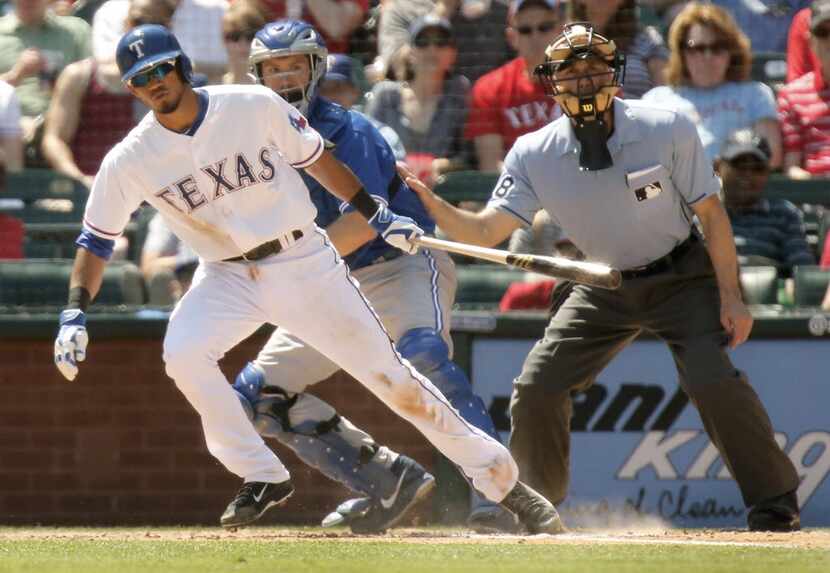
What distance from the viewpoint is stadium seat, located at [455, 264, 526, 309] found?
317 inches

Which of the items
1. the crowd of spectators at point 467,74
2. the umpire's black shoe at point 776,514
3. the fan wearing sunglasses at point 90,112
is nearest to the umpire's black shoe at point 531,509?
the umpire's black shoe at point 776,514

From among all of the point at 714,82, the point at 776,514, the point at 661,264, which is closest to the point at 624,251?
the point at 661,264

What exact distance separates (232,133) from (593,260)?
1512 millimetres

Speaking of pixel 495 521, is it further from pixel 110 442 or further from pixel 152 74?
pixel 152 74

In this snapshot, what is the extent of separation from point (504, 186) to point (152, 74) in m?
1.49

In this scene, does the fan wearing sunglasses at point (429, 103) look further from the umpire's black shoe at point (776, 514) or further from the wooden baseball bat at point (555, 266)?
the umpire's black shoe at point (776, 514)

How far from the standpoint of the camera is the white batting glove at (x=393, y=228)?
5.73m

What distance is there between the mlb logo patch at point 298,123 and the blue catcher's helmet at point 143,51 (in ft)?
1.51

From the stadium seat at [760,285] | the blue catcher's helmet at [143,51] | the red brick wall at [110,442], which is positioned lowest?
the red brick wall at [110,442]

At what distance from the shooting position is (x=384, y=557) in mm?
5102

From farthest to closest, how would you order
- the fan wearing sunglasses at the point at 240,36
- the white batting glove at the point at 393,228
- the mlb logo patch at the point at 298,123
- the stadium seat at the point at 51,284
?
the fan wearing sunglasses at the point at 240,36
the stadium seat at the point at 51,284
the white batting glove at the point at 393,228
the mlb logo patch at the point at 298,123

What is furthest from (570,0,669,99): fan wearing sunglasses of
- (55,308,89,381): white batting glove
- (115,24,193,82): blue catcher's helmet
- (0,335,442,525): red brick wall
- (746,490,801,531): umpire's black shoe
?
(55,308,89,381): white batting glove

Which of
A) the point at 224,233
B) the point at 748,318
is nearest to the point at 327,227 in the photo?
the point at 224,233

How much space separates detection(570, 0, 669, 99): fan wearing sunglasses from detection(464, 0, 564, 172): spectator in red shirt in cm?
18
